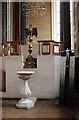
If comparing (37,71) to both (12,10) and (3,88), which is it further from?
(12,10)

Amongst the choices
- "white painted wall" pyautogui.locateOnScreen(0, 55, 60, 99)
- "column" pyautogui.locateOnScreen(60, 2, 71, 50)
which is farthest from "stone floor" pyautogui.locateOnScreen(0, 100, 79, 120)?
"column" pyautogui.locateOnScreen(60, 2, 71, 50)

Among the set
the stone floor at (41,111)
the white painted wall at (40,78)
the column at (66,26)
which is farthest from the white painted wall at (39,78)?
the column at (66,26)

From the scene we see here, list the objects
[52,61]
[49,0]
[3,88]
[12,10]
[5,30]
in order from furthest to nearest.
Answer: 1. [49,0]
2. [12,10]
3. [5,30]
4. [3,88]
5. [52,61]

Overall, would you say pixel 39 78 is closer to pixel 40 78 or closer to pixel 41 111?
pixel 40 78

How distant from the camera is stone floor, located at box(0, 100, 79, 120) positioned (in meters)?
5.64

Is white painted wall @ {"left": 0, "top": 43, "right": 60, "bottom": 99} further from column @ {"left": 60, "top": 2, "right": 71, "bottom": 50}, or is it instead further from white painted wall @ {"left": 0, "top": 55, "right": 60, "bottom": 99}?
column @ {"left": 60, "top": 2, "right": 71, "bottom": 50}

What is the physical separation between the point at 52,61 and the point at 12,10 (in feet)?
22.9

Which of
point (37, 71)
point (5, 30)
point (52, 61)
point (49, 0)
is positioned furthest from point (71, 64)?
point (49, 0)

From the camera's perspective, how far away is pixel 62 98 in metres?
6.98

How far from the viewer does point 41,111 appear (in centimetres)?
614

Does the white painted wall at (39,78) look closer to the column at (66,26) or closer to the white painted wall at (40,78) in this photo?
the white painted wall at (40,78)

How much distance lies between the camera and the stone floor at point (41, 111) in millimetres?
5645

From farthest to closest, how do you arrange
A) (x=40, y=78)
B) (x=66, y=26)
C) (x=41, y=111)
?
(x=66, y=26)
(x=40, y=78)
(x=41, y=111)

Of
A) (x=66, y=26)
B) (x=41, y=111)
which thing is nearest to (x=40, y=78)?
(x=41, y=111)
